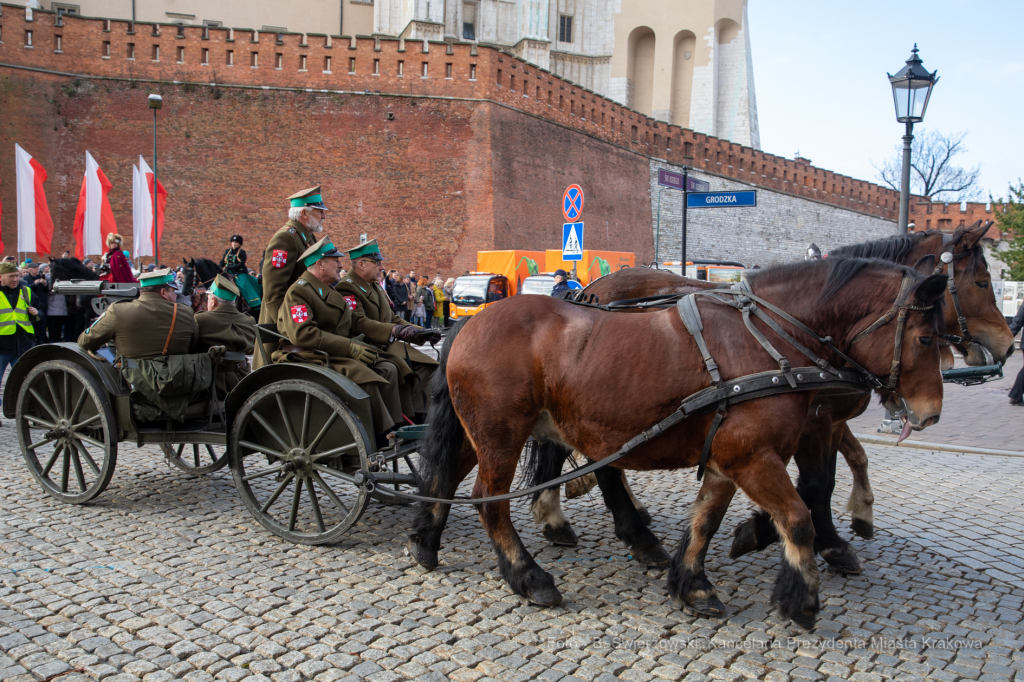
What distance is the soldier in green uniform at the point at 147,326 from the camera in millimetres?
5305

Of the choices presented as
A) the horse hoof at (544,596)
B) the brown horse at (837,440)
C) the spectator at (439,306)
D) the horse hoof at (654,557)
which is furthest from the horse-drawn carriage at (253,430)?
the spectator at (439,306)

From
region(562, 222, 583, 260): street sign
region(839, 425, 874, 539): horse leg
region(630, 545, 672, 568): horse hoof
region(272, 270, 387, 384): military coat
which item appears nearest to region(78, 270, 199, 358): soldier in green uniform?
region(272, 270, 387, 384): military coat

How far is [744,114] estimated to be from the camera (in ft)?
162

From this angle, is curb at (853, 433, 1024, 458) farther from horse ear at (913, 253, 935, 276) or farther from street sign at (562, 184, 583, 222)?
street sign at (562, 184, 583, 222)

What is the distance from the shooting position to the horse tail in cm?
427

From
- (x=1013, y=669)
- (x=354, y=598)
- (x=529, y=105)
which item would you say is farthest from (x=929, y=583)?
(x=529, y=105)

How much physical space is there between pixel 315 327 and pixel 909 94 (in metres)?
8.39

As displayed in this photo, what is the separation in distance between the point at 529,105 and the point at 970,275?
28028 mm

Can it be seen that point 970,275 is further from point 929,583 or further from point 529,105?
point 529,105

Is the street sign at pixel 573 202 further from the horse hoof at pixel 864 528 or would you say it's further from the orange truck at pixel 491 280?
the horse hoof at pixel 864 528

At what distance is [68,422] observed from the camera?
215 inches

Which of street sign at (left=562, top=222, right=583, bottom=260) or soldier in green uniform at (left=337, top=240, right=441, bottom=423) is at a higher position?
street sign at (left=562, top=222, right=583, bottom=260)

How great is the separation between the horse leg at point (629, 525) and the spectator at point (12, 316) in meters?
7.67

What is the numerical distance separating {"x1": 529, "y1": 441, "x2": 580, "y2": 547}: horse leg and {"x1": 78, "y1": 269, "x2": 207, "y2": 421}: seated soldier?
2435mm
